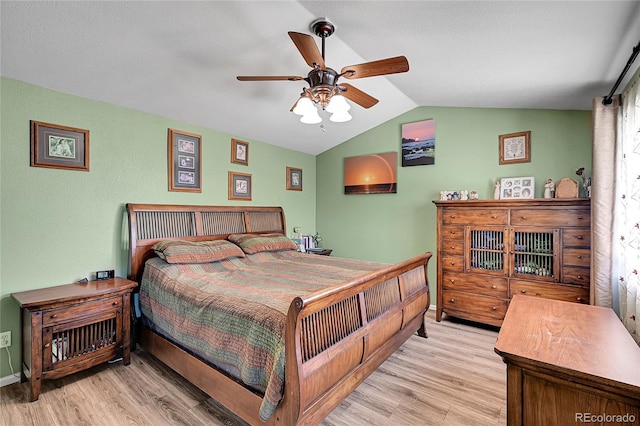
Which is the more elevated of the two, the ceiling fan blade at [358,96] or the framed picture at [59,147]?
the ceiling fan blade at [358,96]

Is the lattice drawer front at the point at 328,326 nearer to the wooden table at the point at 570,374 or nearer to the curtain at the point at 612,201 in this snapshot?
the wooden table at the point at 570,374

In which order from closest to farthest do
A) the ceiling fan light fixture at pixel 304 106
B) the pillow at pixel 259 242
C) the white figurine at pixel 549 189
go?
1. the ceiling fan light fixture at pixel 304 106
2. the white figurine at pixel 549 189
3. the pillow at pixel 259 242

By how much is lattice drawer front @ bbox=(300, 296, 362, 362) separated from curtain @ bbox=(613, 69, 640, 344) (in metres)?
1.89

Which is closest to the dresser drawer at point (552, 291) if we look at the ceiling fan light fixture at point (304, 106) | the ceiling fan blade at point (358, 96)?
the ceiling fan blade at point (358, 96)

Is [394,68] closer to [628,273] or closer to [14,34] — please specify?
[628,273]

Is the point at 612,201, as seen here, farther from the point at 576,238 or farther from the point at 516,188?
the point at 516,188

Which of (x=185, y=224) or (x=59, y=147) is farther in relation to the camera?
(x=185, y=224)

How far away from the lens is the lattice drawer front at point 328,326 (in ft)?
5.46

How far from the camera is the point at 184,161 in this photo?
11.7 ft

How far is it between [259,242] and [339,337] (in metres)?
2.07

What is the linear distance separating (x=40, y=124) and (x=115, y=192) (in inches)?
31.0

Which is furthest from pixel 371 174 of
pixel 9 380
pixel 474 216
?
pixel 9 380

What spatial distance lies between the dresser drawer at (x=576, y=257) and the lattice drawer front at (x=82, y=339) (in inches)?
170

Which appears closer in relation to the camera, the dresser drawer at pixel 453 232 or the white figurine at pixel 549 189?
the white figurine at pixel 549 189
